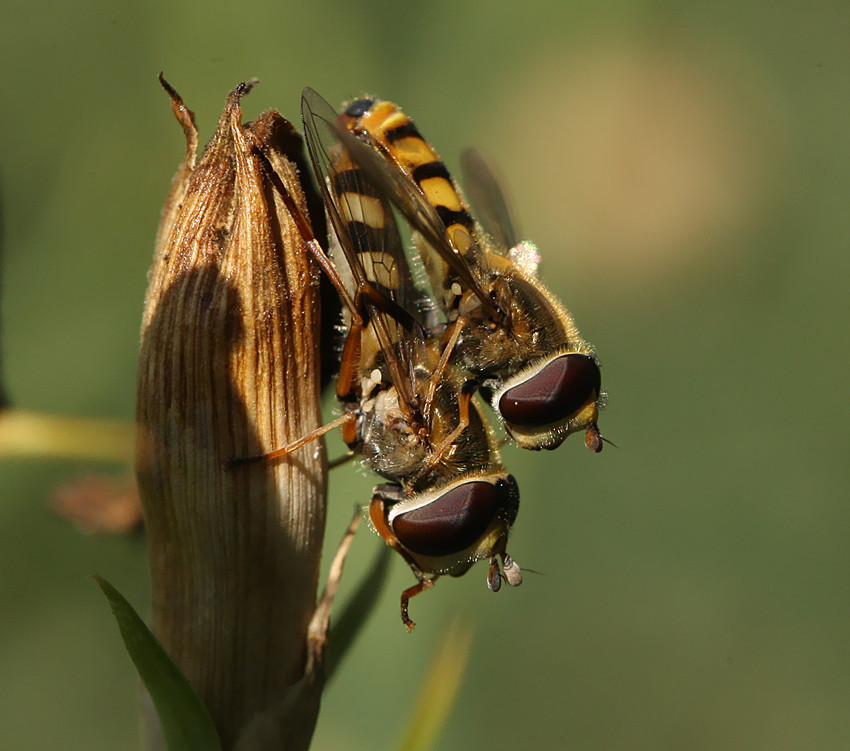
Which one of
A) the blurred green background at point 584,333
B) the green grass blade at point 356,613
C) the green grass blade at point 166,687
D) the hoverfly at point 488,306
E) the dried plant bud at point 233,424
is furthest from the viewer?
the blurred green background at point 584,333

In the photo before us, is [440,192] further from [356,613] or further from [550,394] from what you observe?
[356,613]

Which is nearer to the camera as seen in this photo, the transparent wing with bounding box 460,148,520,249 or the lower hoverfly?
the lower hoverfly

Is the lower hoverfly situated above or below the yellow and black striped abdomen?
below

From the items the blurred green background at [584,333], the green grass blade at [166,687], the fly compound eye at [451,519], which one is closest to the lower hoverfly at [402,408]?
the fly compound eye at [451,519]

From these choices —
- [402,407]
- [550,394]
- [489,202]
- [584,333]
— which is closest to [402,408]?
[402,407]

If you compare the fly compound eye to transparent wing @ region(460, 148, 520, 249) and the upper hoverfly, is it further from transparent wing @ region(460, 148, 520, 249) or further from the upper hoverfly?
transparent wing @ region(460, 148, 520, 249)

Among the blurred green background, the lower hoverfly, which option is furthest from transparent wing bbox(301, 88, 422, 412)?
the blurred green background

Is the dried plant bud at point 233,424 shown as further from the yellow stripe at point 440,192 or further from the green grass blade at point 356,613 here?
the yellow stripe at point 440,192
